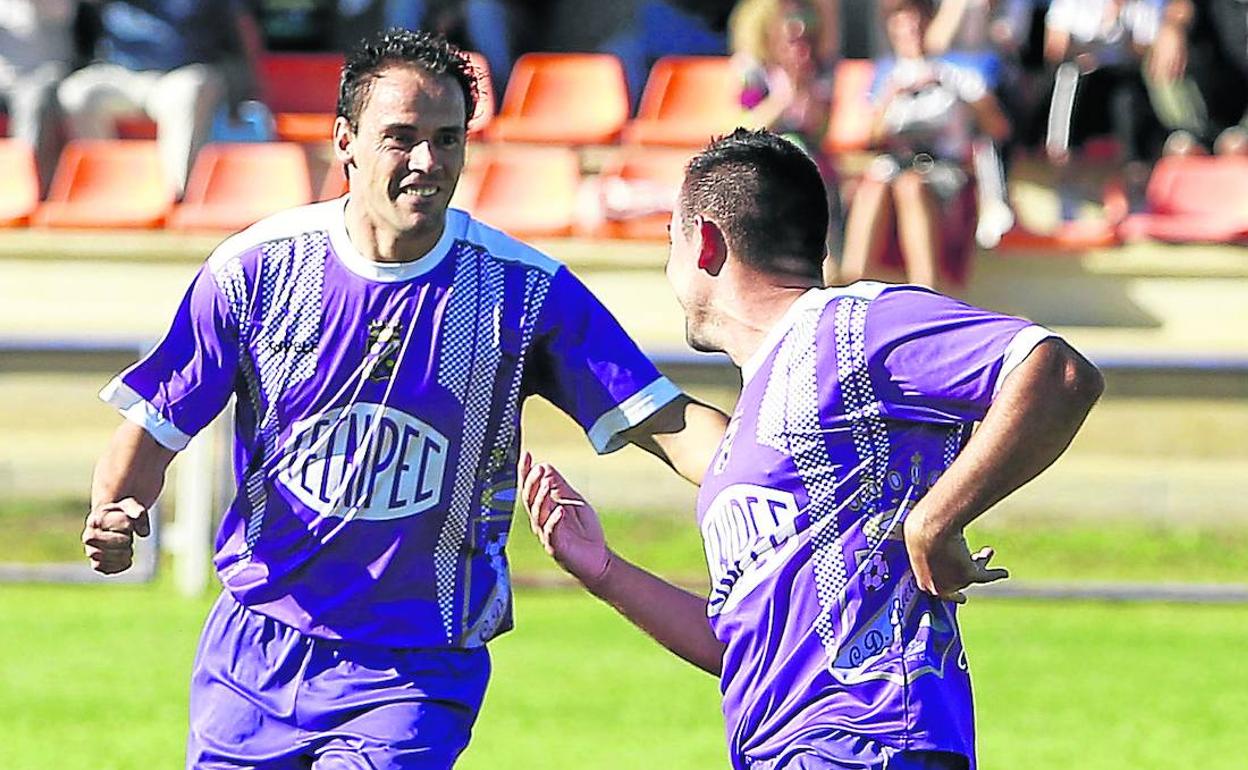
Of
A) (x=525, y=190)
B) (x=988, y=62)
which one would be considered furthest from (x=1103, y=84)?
(x=525, y=190)

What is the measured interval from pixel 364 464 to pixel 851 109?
10.7m

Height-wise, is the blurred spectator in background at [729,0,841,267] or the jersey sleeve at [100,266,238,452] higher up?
the jersey sleeve at [100,266,238,452]

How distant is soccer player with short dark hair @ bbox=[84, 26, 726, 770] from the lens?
4660mm

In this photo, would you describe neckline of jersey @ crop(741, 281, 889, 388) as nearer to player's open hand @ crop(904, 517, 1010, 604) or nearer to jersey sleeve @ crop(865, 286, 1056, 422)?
jersey sleeve @ crop(865, 286, 1056, 422)

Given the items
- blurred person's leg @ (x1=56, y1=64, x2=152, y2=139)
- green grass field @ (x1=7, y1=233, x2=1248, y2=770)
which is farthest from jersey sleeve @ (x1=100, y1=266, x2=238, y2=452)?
blurred person's leg @ (x1=56, y1=64, x2=152, y2=139)

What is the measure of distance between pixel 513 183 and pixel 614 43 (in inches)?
105

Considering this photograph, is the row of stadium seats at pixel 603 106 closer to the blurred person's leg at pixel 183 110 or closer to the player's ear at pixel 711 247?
the blurred person's leg at pixel 183 110

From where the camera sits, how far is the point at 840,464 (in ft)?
12.9

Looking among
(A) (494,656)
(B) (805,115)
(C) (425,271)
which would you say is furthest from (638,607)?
(B) (805,115)

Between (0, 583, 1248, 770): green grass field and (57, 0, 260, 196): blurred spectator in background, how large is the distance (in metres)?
4.23

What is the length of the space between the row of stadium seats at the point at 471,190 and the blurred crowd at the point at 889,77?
18 cm

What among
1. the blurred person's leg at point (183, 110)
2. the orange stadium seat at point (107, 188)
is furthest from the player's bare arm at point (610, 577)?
the blurred person's leg at point (183, 110)

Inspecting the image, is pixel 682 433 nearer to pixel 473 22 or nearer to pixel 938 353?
pixel 938 353

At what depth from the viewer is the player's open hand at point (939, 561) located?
3.73m
